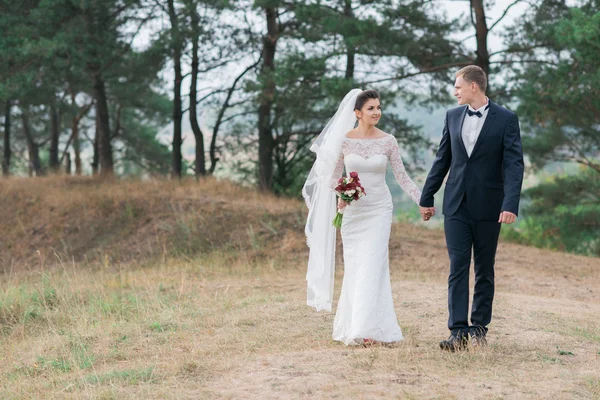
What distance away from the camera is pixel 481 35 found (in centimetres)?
1850

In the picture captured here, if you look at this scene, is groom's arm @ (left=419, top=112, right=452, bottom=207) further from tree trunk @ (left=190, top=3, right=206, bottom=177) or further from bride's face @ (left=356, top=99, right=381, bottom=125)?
tree trunk @ (left=190, top=3, right=206, bottom=177)

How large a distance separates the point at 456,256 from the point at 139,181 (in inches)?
621

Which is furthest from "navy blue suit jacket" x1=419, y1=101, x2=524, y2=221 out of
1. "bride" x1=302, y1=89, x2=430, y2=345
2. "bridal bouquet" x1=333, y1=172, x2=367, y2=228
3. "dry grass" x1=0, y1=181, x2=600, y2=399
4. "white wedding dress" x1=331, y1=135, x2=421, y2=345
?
"dry grass" x1=0, y1=181, x2=600, y2=399

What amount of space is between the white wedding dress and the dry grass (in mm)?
263

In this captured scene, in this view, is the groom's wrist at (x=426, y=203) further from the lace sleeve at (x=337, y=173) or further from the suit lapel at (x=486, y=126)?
the lace sleeve at (x=337, y=173)

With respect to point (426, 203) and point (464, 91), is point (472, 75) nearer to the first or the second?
point (464, 91)

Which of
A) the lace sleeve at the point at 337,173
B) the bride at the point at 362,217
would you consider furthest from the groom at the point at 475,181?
the lace sleeve at the point at 337,173

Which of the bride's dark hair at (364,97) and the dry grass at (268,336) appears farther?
the bride's dark hair at (364,97)

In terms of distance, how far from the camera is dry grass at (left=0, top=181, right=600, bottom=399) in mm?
5582

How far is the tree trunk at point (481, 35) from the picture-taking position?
60.2 feet

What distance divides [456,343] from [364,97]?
233 centimetres

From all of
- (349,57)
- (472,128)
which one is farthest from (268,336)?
(349,57)

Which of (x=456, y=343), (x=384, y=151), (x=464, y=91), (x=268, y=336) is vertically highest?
(x=464, y=91)

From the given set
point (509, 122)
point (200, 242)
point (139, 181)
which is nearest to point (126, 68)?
point (139, 181)
